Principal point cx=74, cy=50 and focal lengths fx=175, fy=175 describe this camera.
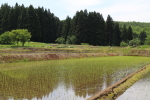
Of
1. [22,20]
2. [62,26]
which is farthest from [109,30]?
[22,20]

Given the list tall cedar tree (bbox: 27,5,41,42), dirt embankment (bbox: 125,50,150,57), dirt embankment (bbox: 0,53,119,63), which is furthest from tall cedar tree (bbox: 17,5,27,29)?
dirt embankment (bbox: 125,50,150,57)

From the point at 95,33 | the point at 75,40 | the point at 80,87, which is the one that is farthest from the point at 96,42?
the point at 80,87

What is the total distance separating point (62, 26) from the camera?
10175 centimetres

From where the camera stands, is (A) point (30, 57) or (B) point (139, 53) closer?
(A) point (30, 57)

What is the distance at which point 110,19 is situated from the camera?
9712cm

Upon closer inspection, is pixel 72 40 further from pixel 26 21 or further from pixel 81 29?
pixel 26 21

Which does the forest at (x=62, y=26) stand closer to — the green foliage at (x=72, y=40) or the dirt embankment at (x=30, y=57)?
the green foliage at (x=72, y=40)

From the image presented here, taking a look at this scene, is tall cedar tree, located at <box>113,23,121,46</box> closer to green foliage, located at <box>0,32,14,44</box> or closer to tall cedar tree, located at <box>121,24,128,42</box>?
tall cedar tree, located at <box>121,24,128,42</box>

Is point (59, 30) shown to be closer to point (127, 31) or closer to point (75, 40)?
point (75, 40)

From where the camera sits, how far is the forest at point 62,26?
81.1 m

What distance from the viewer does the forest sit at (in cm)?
8111

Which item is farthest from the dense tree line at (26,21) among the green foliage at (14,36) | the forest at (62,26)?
the green foliage at (14,36)

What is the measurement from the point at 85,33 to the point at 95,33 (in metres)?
5.74

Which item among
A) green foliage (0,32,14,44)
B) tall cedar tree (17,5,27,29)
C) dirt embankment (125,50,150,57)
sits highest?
tall cedar tree (17,5,27,29)
